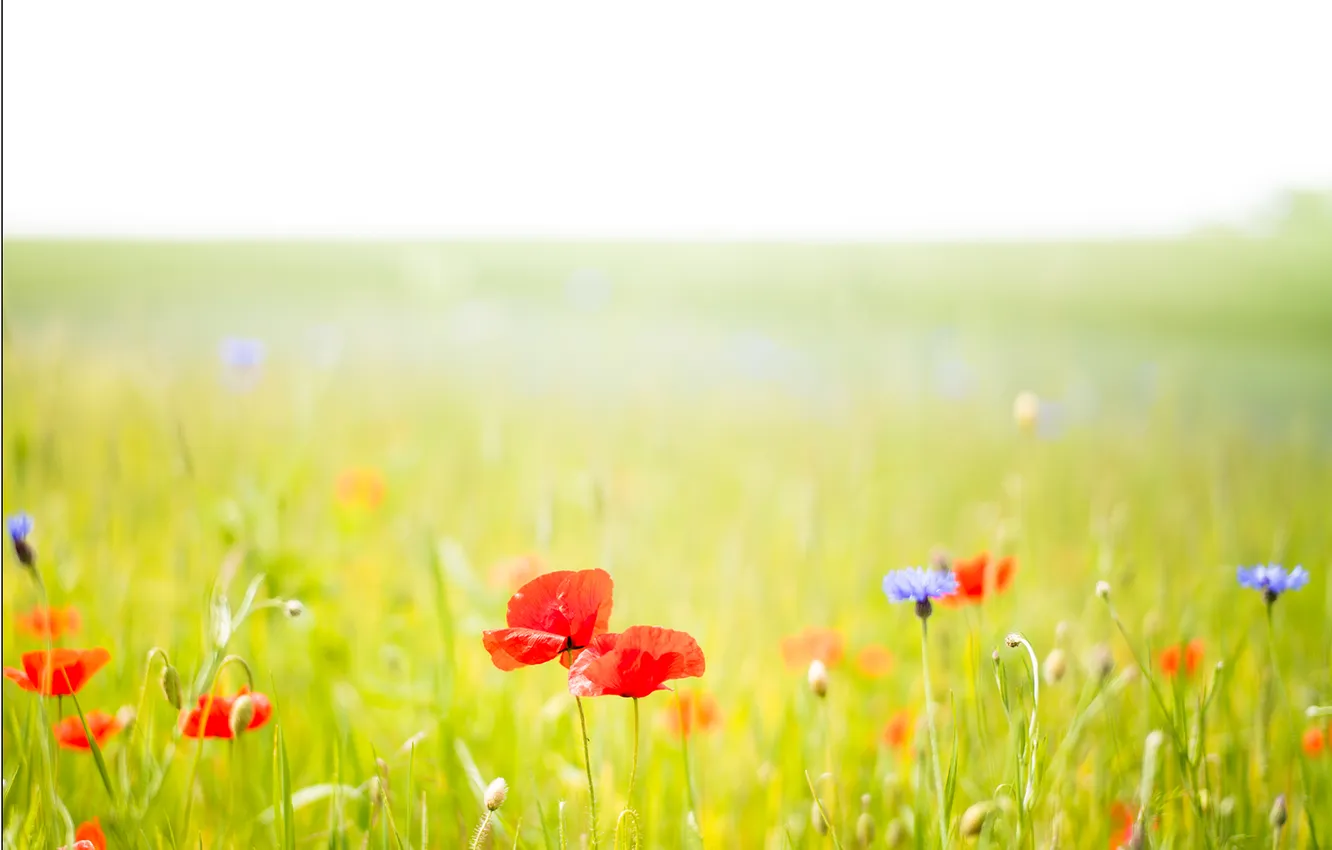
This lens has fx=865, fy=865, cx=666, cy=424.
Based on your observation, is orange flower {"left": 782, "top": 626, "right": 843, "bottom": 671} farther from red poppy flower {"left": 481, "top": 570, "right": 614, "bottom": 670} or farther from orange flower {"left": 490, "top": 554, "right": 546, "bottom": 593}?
red poppy flower {"left": 481, "top": 570, "right": 614, "bottom": 670}

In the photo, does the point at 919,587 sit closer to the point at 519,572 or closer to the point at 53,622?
the point at 519,572

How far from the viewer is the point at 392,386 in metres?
3.48

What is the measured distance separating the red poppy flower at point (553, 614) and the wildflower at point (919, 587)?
28cm

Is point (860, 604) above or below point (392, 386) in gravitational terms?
below

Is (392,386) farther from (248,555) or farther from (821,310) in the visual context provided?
(821,310)

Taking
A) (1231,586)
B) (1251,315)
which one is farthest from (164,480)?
(1251,315)

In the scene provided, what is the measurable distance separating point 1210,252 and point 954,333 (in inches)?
43.8

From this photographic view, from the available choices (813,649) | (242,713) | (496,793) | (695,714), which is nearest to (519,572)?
(695,714)

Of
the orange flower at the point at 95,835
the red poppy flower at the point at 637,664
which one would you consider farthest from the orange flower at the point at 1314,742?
the orange flower at the point at 95,835

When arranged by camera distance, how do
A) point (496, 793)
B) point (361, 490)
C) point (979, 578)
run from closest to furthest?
1. point (496, 793)
2. point (979, 578)
3. point (361, 490)

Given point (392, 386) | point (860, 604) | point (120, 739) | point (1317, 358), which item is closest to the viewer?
point (120, 739)

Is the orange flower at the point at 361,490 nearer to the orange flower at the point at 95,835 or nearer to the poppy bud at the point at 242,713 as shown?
the orange flower at the point at 95,835

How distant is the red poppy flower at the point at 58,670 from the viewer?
0.83m

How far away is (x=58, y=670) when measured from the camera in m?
0.86
